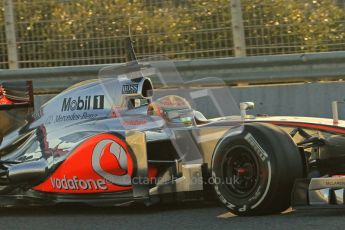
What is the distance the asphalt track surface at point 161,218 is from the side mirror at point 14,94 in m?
0.84

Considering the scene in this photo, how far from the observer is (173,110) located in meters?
6.55

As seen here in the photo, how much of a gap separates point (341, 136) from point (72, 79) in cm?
439

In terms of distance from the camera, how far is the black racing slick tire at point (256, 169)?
5.62 meters

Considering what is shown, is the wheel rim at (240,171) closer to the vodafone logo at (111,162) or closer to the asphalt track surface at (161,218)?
the asphalt track surface at (161,218)

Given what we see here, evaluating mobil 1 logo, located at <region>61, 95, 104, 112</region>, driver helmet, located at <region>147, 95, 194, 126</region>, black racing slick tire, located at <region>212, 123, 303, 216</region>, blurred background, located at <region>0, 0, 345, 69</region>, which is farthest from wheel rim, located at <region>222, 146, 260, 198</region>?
blurred background, located at <region>0, 0, 345, 69</region>

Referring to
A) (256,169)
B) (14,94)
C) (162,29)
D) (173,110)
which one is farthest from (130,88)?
(162,29)

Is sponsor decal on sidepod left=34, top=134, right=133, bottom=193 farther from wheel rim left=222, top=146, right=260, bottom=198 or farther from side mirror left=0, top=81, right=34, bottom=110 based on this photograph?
side mirror left=0, top=81, right=34, bottom=110

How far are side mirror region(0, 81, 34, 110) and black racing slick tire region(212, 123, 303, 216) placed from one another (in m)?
1.96

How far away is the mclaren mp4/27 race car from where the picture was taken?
5688 mm

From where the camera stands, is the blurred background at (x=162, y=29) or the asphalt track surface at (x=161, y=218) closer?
Answer: the asphalt track surface at (x=161, y=218)

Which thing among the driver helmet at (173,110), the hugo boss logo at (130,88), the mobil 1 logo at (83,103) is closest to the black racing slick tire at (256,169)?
the driver helmet at (173,110)

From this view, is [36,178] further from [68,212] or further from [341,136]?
[341,136]

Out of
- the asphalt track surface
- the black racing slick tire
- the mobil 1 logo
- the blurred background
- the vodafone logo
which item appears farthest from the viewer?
the blurred background

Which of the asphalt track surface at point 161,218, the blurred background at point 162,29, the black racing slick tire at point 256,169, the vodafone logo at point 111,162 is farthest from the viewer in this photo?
the blurred background at point 162,29
